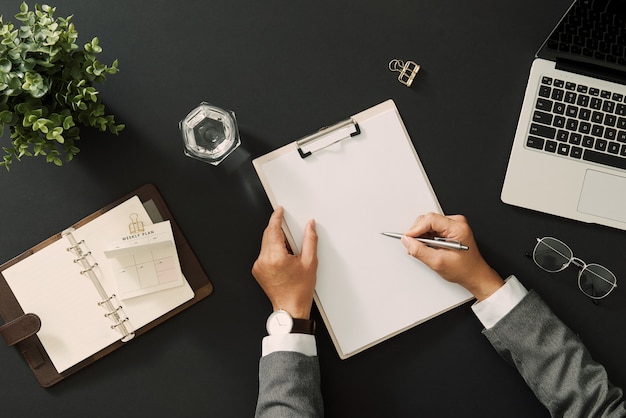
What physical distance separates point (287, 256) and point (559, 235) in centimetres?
64

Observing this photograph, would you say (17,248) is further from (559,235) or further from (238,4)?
(559,235)

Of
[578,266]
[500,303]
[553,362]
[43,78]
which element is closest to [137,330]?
[43,78]

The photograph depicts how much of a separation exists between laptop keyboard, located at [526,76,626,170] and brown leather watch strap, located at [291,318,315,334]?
2.11ft

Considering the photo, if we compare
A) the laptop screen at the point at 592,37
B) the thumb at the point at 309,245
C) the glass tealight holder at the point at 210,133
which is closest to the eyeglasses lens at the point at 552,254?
the laptop screen at the point at 592,37

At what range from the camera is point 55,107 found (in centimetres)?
102

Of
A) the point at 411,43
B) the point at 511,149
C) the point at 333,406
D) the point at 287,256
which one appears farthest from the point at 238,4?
the point at 333,406

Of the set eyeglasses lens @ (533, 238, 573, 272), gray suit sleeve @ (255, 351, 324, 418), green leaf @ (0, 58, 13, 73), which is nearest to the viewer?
green leaf @ (0, 58, 13, 73)

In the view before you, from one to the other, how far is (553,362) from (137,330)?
922mm

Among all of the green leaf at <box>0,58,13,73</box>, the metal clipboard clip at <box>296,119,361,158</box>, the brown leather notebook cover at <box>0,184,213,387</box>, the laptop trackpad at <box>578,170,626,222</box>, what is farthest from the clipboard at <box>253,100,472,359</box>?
the green leaf at <box>0,58,13,73</box>

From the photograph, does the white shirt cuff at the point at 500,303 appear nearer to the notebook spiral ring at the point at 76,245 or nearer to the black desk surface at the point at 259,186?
the black desk surface at the point at 259,186

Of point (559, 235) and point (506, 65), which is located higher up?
point (506, 65)

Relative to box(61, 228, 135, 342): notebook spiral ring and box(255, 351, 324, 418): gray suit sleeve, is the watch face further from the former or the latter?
box(61, 228, 135, 342): notebook spiral ring

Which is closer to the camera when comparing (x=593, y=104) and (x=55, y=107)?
(x=55, y=107)

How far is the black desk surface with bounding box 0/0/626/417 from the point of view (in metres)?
1.18
